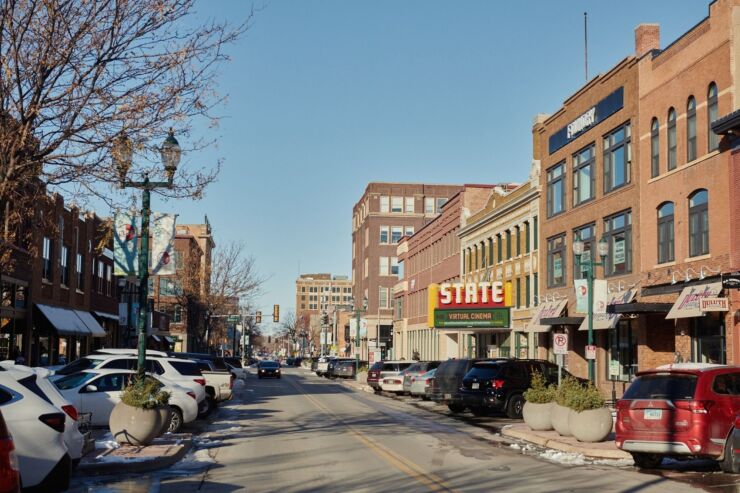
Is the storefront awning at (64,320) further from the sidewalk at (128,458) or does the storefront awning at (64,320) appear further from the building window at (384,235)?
the building window at (384,235)

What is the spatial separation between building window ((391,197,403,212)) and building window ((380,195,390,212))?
1.67 feet

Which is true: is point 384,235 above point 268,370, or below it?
above

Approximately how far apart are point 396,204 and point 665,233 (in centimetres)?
7924

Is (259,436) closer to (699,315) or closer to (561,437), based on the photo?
(561,437)

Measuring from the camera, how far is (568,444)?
17969mm

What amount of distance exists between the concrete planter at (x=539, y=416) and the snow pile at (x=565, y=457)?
9.73 feet

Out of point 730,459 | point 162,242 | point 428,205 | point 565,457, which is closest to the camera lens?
point 730,459

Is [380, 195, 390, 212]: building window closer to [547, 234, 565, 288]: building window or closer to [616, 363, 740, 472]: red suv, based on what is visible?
[547, 234, 565, 288]: building window

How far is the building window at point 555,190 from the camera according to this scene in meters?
41.6

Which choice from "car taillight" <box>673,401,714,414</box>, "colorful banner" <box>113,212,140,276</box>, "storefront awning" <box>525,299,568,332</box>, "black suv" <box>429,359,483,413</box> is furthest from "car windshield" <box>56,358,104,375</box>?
"storefront awning" <box>525,299,568,332</box>

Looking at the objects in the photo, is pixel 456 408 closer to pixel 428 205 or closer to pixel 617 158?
pixel 617 158

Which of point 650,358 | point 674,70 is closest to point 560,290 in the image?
point 650,358

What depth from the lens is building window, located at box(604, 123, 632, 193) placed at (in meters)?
34.3

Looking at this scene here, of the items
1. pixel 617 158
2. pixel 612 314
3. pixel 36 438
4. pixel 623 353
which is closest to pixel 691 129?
pixel 617 158
